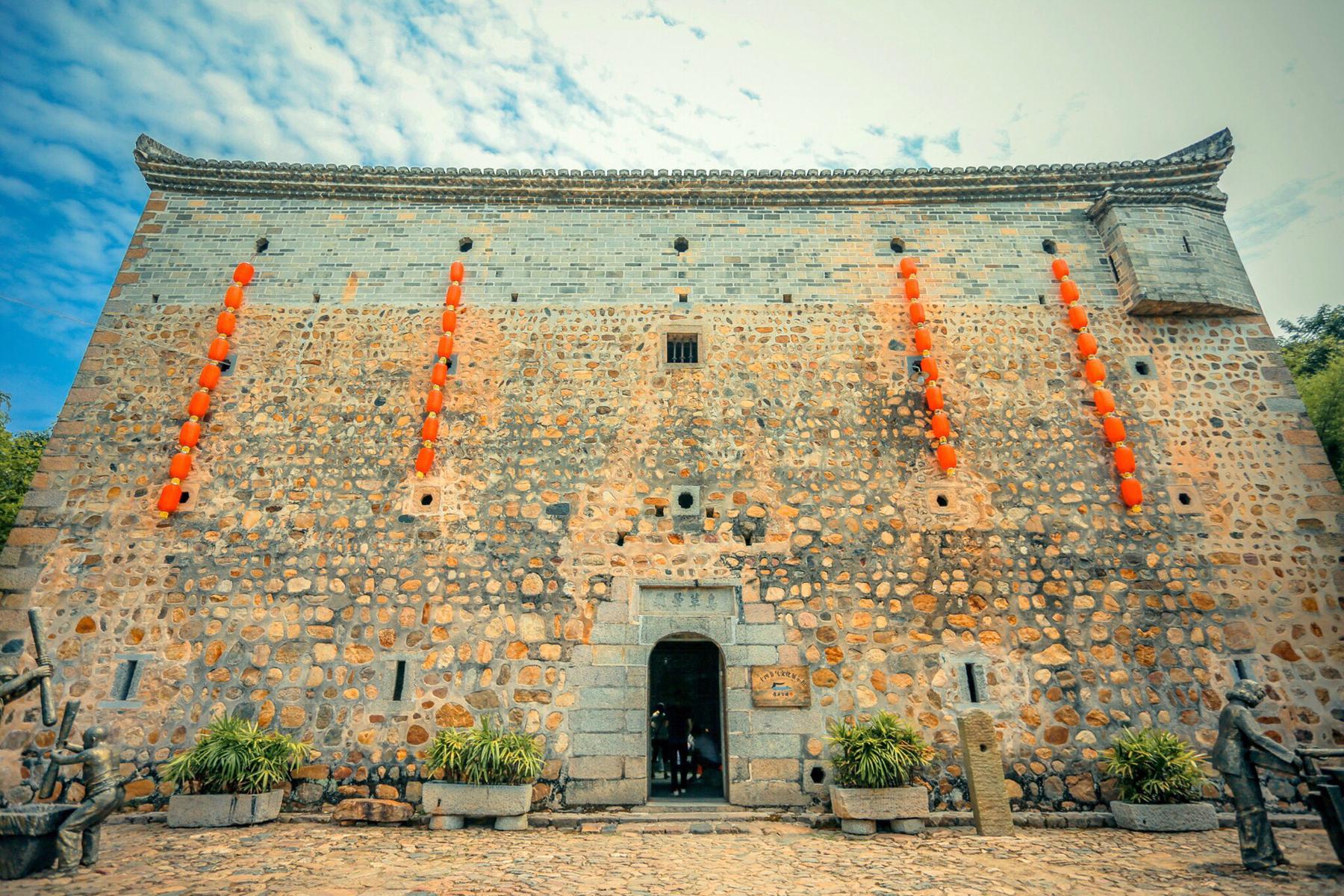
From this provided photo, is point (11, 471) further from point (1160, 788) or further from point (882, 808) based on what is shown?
point (1160, 788)

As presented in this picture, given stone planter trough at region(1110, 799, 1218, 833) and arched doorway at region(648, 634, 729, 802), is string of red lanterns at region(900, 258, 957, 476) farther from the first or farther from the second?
stone planter trough at region(1110, 799, 1218, 833)

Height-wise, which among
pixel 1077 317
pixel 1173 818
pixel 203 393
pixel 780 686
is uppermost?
pixel 1077 317

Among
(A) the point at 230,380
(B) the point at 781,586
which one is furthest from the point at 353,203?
(B) the point at 781,586

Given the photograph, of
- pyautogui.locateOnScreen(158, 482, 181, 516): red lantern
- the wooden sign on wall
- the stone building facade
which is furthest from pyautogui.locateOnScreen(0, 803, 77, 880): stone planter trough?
the wooden sign on wall

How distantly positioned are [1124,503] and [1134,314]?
10.2ft

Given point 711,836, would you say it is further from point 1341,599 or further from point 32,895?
point 1341,599

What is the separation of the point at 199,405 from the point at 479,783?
6.52m

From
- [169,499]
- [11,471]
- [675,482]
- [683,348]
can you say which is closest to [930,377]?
[683,348]

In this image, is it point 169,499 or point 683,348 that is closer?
point 169,499

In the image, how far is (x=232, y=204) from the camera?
1026cm

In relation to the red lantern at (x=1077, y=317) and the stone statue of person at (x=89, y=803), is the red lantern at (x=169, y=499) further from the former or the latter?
the red lantern at (x=1077, y=317)

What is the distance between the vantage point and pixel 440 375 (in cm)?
901

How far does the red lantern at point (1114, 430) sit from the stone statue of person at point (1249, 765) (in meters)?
3.94

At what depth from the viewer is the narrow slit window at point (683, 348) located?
9.57 meters
